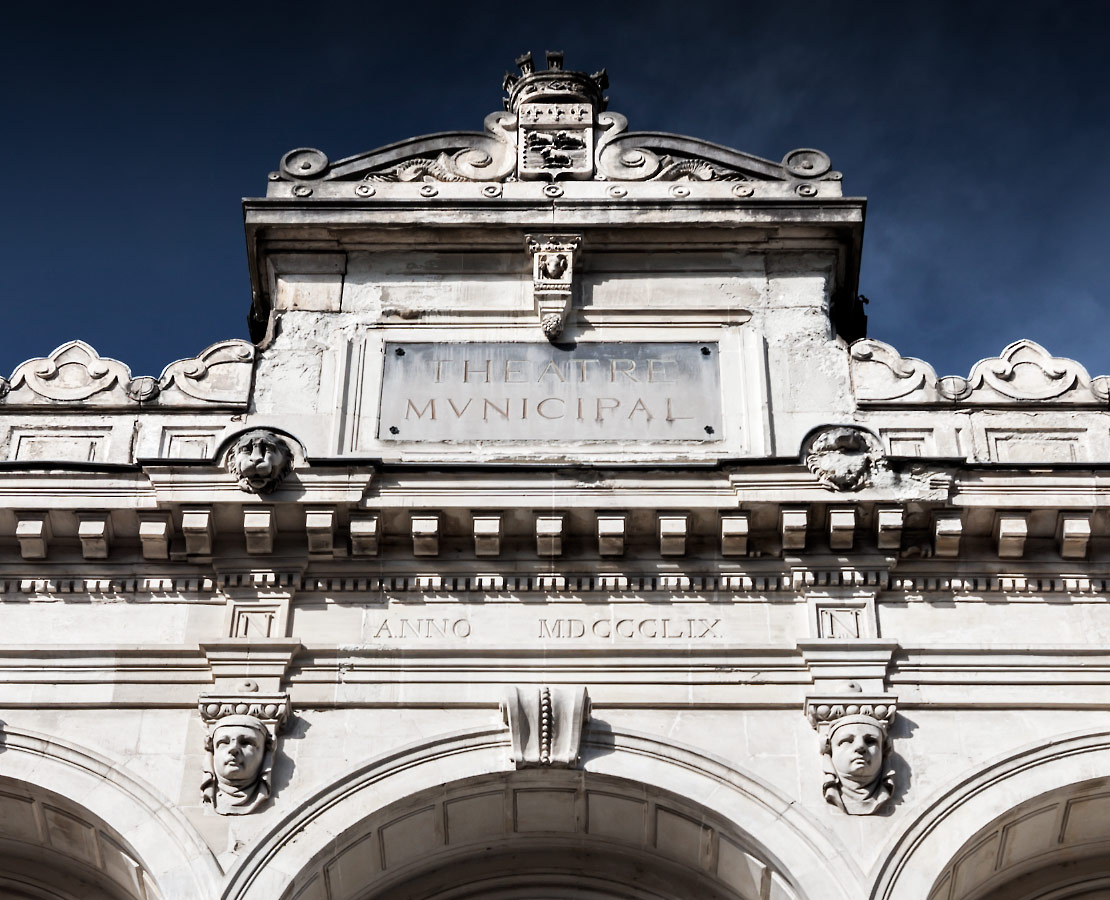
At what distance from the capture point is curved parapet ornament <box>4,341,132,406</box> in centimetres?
1573

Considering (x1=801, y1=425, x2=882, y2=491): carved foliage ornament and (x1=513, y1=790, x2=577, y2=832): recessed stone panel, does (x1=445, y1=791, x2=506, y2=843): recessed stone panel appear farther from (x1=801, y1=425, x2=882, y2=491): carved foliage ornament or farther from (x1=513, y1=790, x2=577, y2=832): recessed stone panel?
(x1=801, y1=425, x2=882, y2=491): carved foliage ornament

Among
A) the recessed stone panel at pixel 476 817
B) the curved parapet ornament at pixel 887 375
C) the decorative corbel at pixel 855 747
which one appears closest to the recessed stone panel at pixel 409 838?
the recessed stone panel at pixel 476 817

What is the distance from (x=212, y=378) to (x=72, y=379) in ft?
3.95

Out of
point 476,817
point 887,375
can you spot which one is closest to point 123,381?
point 476,817

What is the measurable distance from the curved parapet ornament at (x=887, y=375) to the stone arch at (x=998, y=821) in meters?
3.41

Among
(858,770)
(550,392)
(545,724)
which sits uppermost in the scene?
(550,392)

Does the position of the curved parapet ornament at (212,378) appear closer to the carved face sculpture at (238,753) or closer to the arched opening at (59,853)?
the carved face sculpture at (238,753)

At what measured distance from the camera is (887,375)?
1589 centimetres

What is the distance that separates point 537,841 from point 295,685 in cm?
224

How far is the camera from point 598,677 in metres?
14.1

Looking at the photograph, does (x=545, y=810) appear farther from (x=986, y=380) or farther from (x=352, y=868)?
(x=986, y=380)

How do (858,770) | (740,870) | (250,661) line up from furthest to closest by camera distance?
(250,661), (740,870), (858,770)

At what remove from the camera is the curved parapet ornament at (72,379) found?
51.6 feet

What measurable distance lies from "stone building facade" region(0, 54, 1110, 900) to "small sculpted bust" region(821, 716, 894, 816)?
3cm
